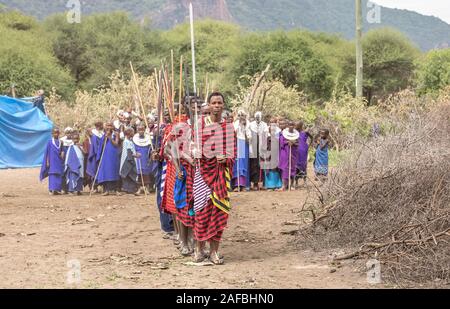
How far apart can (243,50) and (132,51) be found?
19.3ft

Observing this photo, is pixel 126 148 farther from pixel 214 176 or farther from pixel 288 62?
pixel 288 62

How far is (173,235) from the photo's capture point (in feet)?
30.4

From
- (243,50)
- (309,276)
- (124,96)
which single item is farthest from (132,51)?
(309,276)

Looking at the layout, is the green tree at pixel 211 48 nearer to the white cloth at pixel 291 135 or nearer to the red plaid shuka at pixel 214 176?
the white cloth at pixel 291 135

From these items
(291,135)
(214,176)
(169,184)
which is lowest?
(291,135)

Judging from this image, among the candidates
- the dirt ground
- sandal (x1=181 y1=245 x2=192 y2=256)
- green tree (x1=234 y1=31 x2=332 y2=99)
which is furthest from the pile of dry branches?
green tree (x1=234 y1=31 x2=332 y2=99)

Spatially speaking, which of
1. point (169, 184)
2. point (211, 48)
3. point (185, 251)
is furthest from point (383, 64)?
point (185, 251)

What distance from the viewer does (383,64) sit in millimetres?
41406

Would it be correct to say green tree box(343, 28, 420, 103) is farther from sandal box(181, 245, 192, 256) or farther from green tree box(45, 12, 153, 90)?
sandal box(181, 245, 192, 256)

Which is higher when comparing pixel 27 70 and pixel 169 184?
pixel 27 70

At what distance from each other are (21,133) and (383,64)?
2534 cm

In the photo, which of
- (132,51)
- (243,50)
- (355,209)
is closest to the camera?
(355,209)

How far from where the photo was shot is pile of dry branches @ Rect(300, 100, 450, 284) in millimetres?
6637

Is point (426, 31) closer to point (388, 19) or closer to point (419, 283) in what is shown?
point (388, 19)
